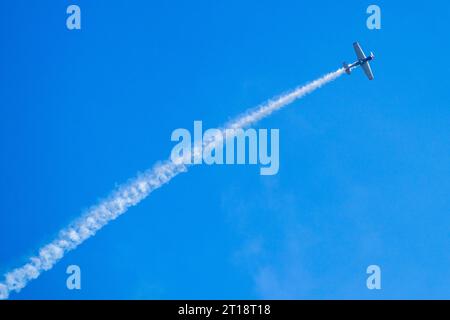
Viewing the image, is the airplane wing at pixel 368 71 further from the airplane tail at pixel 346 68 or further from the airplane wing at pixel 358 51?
the airplane tail at pixel 346 68

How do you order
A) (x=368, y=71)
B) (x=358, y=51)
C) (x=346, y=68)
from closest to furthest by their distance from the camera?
(x=346, y=68)
(x=358, y=51)
(x=368, y=71)

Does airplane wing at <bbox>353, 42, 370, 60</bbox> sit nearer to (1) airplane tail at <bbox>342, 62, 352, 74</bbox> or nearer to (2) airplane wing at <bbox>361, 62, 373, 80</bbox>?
(2) airplane wing at <bbox>361, 62, 373, 80</bbox>

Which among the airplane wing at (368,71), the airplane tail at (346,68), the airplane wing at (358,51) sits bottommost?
the airplane tail at (346,68)

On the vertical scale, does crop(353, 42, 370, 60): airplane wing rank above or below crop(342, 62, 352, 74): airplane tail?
above

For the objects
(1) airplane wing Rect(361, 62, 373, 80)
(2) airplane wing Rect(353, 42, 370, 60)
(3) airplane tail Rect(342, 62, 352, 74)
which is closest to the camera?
(3) airplane tail Rect(342, 62, 352, 74)

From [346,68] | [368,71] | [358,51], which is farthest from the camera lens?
[368,71]

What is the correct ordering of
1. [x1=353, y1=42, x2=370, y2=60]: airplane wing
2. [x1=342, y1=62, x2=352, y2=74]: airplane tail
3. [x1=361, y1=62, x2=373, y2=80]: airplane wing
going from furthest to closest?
[x1=361, y1=62, x2=373, y2=80]: airplane wing
[x1=353, y1=42, x2=370, y2=60]: airplane wing
[x1=342, y1=62, x2=352, y2=74]: airplane tail

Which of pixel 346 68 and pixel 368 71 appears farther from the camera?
pixel 368 71

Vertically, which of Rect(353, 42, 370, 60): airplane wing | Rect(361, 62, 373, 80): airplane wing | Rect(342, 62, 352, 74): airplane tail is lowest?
Rect(342, 62, 352, 74): airplane tail

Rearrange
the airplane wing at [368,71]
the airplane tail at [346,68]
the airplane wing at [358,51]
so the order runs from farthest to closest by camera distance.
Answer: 1. the airplane wing at [368,71]
2. the airplane wing at [358,51]
3. the airplane tail at [346,68]

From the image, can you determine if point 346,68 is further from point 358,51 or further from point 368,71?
point 368,71

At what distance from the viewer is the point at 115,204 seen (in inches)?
2067

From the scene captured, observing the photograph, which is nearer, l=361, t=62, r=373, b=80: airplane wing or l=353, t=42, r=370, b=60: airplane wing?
l=353, t=42, r=370, b=60: airplane wing
